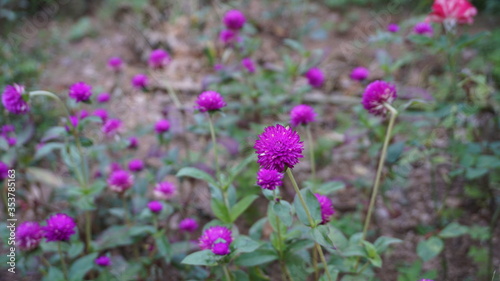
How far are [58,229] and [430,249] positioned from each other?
1.41 metres

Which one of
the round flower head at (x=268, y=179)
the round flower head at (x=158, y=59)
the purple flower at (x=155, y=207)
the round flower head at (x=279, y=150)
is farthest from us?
the round flower head at (x=158, y=59)

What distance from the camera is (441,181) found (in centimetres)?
245

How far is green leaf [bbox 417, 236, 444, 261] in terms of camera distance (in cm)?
143

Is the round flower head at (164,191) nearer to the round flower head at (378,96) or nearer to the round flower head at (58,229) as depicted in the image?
the round flower head at (58,229)

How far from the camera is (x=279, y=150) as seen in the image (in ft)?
3.09

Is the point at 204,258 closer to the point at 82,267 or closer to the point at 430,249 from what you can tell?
the point at 82,267

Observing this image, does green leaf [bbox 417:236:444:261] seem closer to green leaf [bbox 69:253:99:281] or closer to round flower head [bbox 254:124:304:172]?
round flower head [bbox 254:124:304:172]

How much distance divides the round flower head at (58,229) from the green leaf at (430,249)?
134cm

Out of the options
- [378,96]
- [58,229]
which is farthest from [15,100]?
[378,96]

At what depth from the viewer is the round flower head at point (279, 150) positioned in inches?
37.2

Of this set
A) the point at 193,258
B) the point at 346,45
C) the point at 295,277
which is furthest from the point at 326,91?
the point at 193,258

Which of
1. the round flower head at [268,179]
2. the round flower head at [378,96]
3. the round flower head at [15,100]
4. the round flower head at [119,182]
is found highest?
the round flower head at [15,100]

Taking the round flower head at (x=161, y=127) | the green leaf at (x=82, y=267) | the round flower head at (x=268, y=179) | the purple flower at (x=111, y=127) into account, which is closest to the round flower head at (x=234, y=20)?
the round flower head at (x=161, y=127)

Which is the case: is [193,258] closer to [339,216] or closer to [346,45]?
[339,216]
